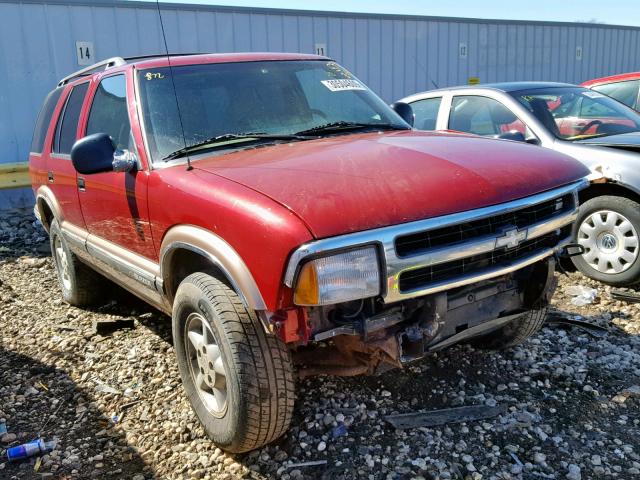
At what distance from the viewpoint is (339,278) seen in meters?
2.23

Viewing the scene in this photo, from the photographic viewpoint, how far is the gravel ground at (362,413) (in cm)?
275

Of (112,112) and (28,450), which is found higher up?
(112,112)

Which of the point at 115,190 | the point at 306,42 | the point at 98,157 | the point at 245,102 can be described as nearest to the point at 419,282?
the point at 245,102

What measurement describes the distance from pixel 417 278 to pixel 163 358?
2.23 metres

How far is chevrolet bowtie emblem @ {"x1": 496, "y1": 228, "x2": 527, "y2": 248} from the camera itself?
254 cm

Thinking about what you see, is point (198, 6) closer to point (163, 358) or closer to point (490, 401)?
point (163, 358)

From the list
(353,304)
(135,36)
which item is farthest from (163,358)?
(135,36)

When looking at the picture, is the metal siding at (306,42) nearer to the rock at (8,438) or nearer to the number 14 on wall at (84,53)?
the number 14 on wall at (84,53)

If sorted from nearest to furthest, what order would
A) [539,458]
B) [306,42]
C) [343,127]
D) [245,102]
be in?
1. [539,458]
2. [245,102]
3. [343,127]
4. [306,42]

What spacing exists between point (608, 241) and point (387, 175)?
10.0 ft

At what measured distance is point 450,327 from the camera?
2.71m

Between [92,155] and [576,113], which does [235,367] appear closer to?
[92,155]

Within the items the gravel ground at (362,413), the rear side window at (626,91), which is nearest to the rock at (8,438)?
the gravel ground at (362,413)

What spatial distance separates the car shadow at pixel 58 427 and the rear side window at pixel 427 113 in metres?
4.18
